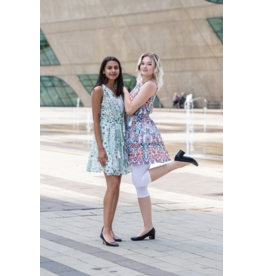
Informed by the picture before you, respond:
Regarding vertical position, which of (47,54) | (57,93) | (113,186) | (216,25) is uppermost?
(216,25)

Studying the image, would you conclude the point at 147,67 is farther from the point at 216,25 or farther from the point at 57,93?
the point at 57,93

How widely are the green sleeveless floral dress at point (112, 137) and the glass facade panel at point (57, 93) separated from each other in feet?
157

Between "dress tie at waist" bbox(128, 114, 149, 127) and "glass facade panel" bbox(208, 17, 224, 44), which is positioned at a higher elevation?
"glass facade panel" bbox(208, 17, 224, 44)

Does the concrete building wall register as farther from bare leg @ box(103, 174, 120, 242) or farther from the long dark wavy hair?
bare leg @ box(103, 174, 120, 242)

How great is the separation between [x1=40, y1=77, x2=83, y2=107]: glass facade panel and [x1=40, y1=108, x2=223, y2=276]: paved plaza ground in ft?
138

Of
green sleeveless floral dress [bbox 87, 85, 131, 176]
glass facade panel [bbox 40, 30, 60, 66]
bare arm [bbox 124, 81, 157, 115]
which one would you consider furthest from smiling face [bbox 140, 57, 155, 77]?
glass facade panel [bbox 40, 30, 60, 66]

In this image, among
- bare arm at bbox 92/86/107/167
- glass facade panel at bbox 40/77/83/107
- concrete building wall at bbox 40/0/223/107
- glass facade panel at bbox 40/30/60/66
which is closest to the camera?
bare arm at bbox 92/86/107/167

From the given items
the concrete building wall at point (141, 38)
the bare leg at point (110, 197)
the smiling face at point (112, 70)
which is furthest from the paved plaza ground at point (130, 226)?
the concrete building wall at point (141, 38)

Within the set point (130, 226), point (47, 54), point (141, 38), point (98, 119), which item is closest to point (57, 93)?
point (47, 54)

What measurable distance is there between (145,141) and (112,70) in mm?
820

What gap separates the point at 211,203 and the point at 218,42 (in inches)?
1450

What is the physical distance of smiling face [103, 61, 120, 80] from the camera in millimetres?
6043

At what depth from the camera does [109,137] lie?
235 inches
